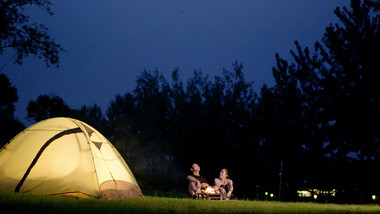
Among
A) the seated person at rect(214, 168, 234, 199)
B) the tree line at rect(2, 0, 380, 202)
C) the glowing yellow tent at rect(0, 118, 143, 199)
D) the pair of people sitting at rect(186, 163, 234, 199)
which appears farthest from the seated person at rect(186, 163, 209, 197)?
the tree line at rect(2, 0, 380, 202)

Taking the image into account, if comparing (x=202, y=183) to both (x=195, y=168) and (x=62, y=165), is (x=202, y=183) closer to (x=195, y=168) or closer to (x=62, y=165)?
(x=195, y=168)

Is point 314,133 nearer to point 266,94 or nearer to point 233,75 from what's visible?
point 266,94

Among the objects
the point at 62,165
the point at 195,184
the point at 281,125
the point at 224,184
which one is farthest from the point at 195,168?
the point at 281,125

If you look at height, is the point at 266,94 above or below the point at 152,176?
above

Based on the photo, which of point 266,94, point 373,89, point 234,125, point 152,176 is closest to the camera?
point 373,89

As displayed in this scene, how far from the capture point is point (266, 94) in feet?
97.9

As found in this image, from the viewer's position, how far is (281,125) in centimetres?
2812

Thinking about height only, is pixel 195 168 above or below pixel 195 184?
above

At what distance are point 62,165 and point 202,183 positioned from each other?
4.21 metres

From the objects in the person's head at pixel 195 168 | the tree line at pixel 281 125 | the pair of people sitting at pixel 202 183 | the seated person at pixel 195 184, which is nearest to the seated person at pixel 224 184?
the pair of people sitting at pixel 202 183

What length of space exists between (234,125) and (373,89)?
1571 cm

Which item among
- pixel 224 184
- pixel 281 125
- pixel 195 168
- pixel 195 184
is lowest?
pixel 195 184

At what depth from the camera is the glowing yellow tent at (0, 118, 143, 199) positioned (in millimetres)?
10898

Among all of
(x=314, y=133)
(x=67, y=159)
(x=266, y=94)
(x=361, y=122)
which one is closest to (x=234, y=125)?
(x=266, y=94)
